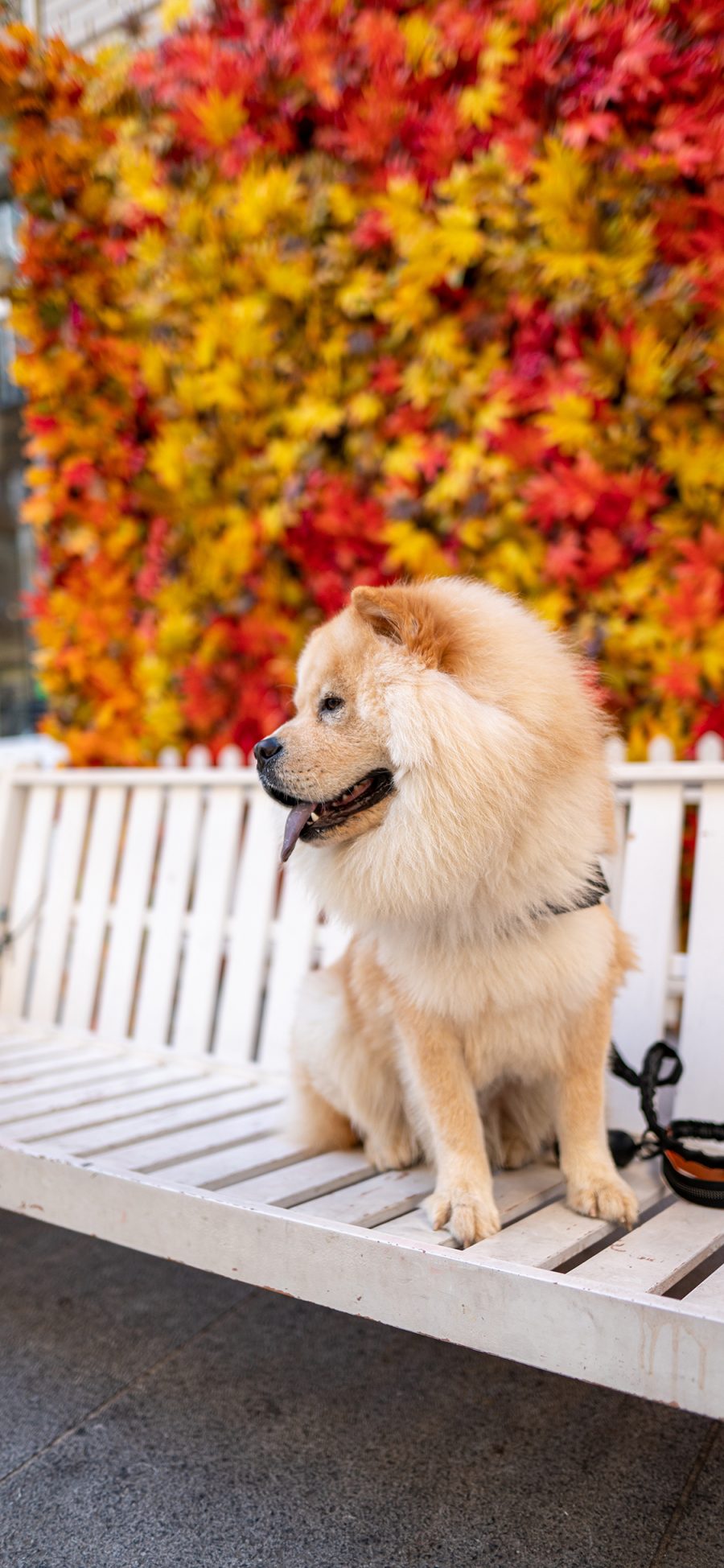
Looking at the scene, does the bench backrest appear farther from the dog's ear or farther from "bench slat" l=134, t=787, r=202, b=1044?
the dog's ear

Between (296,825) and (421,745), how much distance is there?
230mm

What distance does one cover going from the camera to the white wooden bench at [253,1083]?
131 cm

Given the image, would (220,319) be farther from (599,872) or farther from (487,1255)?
(487,1255)

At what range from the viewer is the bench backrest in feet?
7.16

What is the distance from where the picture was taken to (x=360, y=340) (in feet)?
9.89

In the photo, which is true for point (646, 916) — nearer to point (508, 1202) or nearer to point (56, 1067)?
point (508, 1202)

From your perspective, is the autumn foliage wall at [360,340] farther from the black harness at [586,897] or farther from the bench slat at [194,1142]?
the bench slat at [194,1142]

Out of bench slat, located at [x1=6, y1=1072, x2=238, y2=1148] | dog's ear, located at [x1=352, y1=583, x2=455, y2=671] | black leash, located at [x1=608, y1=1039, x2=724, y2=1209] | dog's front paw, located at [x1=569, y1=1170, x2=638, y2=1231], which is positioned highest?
dog's ear, located at [x1=352, y1=583, x2=455, y2=671]

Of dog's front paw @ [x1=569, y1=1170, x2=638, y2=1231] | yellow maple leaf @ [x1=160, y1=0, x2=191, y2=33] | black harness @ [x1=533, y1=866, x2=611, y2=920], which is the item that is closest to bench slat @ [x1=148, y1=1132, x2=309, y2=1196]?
dog's front paw @ [x1=569, y1=1170, x2=638, y2=1231]

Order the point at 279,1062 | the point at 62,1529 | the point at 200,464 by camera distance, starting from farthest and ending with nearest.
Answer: the point at 200,464 < the point at 279,1062 < the point at 62,1529

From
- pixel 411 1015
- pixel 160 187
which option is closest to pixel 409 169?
→ pixel 160 187

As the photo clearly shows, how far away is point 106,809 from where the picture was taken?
10.4 feet

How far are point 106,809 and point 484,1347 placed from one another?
84.1 inches

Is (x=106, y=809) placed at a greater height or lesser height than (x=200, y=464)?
lesser
